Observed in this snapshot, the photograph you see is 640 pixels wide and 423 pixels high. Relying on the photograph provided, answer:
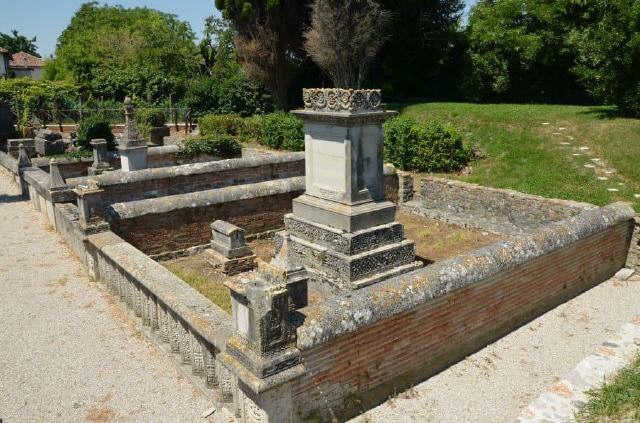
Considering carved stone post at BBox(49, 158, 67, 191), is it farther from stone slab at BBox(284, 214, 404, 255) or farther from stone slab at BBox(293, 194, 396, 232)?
stone slab at BBox(293, 194, 396, 232)

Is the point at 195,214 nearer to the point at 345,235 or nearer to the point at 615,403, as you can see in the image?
the point at 345,235

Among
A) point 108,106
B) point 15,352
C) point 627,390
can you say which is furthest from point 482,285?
point 108,106

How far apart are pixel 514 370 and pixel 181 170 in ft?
30.9

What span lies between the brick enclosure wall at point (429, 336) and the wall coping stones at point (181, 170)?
8.68m

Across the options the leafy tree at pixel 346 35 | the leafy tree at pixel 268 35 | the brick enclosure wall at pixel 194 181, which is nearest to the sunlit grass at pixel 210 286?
the brick enclosure wall at pixel 194 181

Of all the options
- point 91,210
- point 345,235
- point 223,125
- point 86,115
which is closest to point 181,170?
point 91,210

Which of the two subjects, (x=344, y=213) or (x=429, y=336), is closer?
(x=429, y=336)

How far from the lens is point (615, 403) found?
396 cm

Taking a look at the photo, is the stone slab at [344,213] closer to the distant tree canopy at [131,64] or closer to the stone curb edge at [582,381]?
the stone curb edge at [582,381]

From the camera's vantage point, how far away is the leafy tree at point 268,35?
27.0 metres

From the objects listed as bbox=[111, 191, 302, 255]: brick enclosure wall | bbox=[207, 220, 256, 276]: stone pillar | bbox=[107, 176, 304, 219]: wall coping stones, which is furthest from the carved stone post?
bbox=[207, 220, 256, 276]: stone pillar

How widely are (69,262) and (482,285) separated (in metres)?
7.30

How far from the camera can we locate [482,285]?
20.1 feet

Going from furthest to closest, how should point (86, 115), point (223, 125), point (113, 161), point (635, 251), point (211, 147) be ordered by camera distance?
point (86, 115) → point (223, 125) → point (211, 147) → point (113, 161) → point (635, 251)
